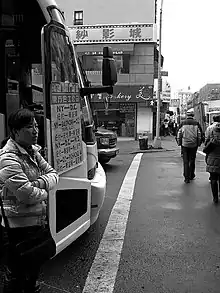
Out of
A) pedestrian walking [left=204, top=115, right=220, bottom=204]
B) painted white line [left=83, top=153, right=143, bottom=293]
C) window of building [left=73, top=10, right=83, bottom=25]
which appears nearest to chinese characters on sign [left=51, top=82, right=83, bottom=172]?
painted white line [left=83, top=153, right=143, bottom=293]

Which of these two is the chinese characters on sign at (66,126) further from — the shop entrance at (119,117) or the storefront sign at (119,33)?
the shop entrance at (119,117)

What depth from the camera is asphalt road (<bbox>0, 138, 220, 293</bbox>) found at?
3.98 meters

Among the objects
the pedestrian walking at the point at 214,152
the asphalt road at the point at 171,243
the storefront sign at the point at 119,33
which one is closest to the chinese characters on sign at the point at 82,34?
the storefront sign at the point at 119,33

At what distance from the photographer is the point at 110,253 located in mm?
4836

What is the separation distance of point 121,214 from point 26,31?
3562 mm

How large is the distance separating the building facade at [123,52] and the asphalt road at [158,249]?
18.3 m

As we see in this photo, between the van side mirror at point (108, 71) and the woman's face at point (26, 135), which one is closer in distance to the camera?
the woman's face at point (26, 135)

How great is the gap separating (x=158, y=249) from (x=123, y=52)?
73.7ft

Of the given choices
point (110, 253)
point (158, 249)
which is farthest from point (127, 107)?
point (110, 253)

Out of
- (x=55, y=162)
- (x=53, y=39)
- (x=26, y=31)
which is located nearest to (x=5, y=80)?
(x=26, y=31)

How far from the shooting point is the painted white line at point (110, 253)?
12.9ft

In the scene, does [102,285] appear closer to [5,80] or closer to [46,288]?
[46,288]

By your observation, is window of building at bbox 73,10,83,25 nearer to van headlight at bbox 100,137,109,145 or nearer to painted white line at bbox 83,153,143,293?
van headlight at bbox 100,137,109,145

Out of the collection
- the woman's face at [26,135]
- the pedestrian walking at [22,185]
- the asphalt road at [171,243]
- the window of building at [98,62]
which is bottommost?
the asphalt road at [171,243]
